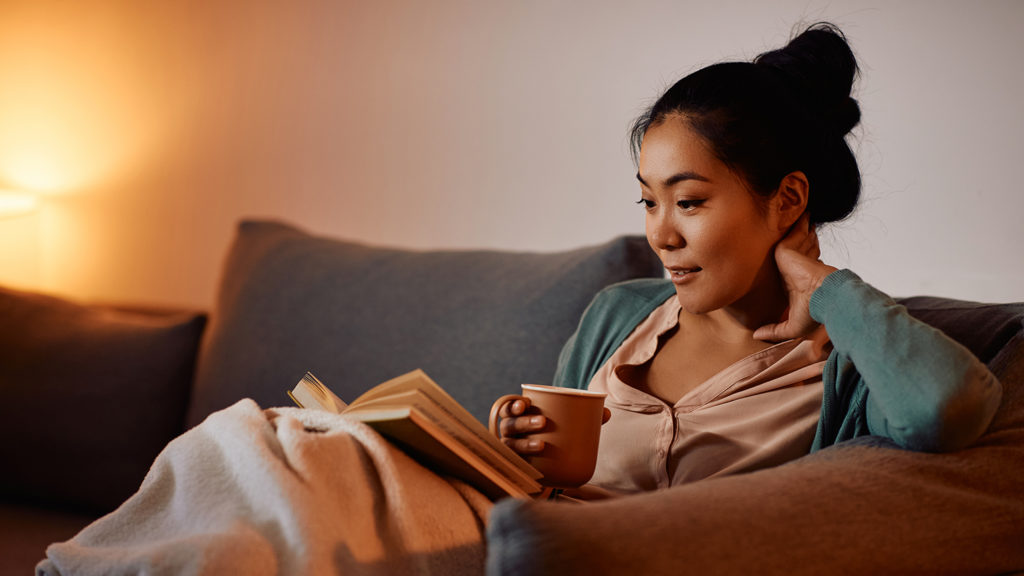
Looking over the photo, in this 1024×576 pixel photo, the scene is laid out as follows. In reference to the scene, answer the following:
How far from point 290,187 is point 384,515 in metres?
1.80

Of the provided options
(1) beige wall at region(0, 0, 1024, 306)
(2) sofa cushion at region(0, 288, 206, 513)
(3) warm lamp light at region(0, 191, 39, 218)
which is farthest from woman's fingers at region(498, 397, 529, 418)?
(3) warm lamp light at region(0, 191, 39, 218)

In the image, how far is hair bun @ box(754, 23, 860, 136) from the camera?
1.21 m

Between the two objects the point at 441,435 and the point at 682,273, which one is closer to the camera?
the point at 441,435

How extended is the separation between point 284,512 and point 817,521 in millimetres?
466

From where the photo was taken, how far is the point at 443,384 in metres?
1.58

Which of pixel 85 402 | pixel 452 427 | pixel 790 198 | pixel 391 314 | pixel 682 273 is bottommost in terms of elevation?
pixel 85 402

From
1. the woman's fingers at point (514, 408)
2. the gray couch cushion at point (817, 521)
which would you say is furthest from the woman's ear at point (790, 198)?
the woman's fingers at point (514, 408)

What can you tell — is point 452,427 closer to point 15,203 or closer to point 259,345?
point 259,345

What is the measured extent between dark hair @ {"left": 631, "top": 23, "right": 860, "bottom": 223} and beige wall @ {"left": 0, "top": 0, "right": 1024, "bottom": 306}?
1.34ft

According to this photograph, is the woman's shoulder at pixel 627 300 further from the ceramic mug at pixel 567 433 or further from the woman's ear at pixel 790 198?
the ceramic mug at pixel 567 433

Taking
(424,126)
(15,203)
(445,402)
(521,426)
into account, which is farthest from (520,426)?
(15,203)

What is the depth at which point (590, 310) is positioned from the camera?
1.46 meters

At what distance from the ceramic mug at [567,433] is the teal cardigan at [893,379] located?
0.99 feet

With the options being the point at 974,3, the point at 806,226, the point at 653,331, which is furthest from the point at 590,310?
the point at 974,3
